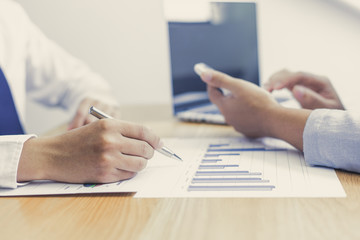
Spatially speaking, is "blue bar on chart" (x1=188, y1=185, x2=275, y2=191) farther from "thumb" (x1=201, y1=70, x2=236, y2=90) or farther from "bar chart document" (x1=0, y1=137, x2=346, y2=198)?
"thumb" (x1=201, y1=70, x2=236, y2=90)

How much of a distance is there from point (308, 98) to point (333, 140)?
0.95ft

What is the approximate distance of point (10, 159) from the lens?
61 centimetres

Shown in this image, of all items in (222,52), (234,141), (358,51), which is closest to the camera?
(234,141)

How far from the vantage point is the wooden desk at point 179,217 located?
43 centimetres

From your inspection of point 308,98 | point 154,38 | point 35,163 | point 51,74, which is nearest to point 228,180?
point 35,163

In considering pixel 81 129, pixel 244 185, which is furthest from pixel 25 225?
pixel 244 185

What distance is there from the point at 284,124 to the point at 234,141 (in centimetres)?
15

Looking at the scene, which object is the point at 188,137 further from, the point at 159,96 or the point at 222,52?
the point at 159,96

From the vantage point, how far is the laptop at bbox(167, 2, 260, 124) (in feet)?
3.40

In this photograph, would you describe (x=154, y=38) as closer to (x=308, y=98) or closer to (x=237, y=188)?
(x=308, y=98)

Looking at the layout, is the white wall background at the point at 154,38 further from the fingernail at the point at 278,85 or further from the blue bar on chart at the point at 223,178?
the blue bar on chart at the point at 223,178

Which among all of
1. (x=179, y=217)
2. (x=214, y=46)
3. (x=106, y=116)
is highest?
(x=214, y=46)

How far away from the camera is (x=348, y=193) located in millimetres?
515

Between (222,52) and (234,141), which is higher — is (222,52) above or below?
above
